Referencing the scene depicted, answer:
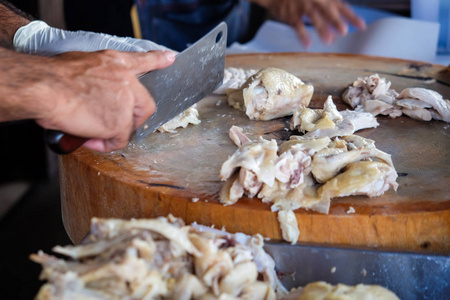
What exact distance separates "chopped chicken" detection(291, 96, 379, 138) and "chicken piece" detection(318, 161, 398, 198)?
0.33 m

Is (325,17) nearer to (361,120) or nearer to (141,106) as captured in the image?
(361,120)

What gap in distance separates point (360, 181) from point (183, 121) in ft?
2.60

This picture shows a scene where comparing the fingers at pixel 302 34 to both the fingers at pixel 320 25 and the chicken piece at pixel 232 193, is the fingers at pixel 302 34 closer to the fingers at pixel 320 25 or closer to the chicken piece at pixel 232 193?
the fingers at pixel 320 25

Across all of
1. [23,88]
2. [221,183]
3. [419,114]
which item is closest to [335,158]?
[221,183]

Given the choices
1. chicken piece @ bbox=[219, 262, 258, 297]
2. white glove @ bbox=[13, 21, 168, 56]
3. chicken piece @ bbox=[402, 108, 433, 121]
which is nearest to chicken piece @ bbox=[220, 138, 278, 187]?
chicken piece @ bbox=[219, 262, 258, 297]

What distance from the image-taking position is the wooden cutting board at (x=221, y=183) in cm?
140

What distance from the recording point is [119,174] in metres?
1.61

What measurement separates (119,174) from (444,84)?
66.5 inches

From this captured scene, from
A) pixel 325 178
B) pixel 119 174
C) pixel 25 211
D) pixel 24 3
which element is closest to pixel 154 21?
pixel 24 3

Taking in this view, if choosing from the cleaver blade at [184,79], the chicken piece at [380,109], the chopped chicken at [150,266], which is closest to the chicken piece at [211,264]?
the chopped chicken at [150,266]

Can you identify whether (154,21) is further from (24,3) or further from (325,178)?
(325,178)

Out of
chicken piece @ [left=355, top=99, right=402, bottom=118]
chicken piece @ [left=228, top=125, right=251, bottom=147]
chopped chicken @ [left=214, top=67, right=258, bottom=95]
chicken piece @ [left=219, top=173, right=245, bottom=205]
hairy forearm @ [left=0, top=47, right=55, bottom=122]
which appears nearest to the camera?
hairy forearm @ [left=0, top=47, right=55, bottom=122]

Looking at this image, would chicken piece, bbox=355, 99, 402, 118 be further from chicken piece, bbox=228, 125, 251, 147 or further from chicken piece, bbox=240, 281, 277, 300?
chicken piece, bbox=240, 281, 277, 300

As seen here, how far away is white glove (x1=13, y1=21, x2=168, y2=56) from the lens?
185cm
